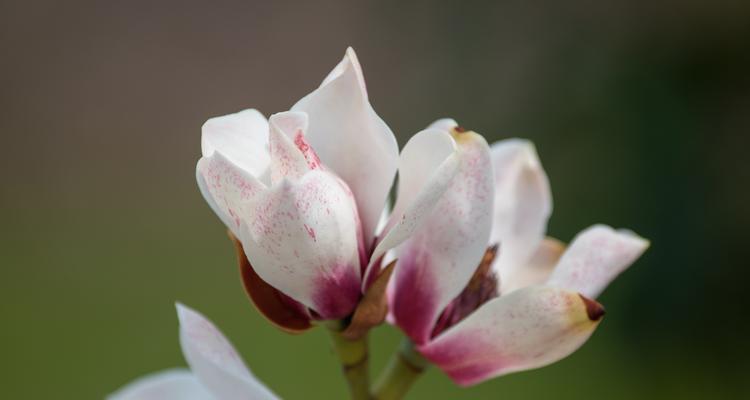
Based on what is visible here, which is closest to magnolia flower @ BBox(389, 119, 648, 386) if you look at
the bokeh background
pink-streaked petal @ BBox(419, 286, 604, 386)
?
pink-streaked petal @ BBox(419, 286, 604, 386)

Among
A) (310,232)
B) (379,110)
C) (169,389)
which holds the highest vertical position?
(310,232)

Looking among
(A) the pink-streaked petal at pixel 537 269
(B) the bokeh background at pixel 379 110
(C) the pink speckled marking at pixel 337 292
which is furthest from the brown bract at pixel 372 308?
(B) the bokeh background at pixel 379 110

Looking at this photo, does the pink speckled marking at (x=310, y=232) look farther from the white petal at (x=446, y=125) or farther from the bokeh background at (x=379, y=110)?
the bokeh background at (x=379, y=110)

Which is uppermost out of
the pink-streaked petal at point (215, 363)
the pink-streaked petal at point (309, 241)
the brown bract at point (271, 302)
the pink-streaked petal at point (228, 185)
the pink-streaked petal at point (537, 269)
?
the pink-streaked petal at point (228, 185)

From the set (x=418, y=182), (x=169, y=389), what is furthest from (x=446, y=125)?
(x=169, y=389)

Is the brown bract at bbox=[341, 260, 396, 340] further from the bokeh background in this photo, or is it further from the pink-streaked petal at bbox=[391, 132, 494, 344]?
the bokeh background

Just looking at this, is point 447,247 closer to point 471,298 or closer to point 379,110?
point 471,298
